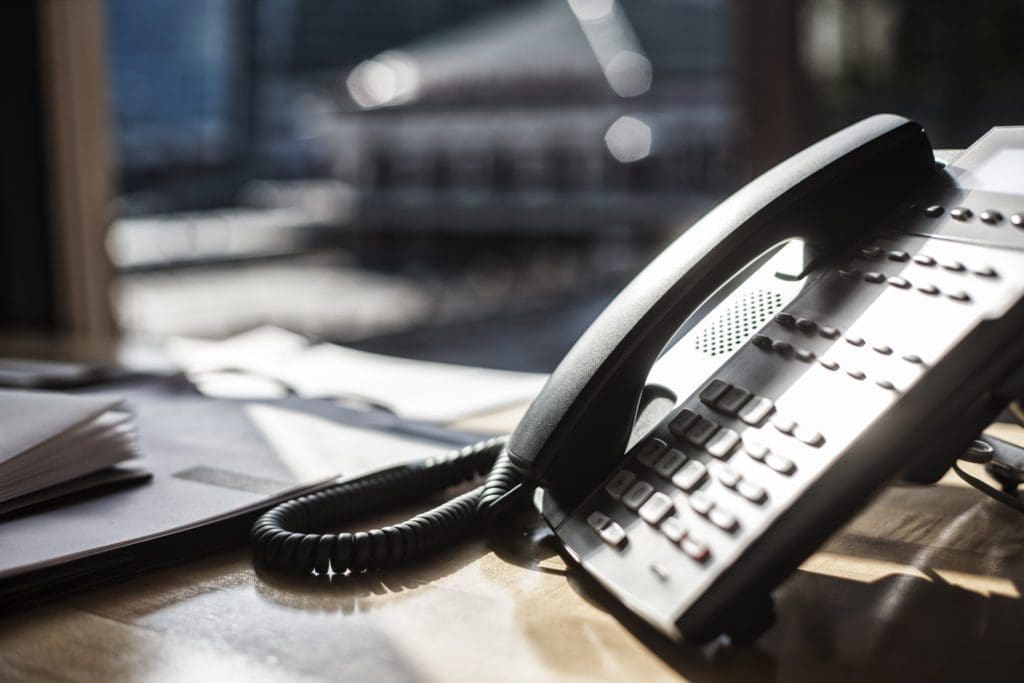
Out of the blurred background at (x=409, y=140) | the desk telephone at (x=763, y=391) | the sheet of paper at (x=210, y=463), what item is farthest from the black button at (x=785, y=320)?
the blurred background at (x=409, y=140)

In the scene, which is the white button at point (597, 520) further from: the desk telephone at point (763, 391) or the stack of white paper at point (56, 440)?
the stack of white paper at point (56, 440)

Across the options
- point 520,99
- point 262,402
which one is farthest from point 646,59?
point 262,402

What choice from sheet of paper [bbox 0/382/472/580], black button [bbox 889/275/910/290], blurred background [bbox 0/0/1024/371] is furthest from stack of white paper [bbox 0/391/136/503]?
blurred background [bbox 0/0/1024/371]

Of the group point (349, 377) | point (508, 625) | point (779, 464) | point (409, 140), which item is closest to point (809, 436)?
point (779, 464)

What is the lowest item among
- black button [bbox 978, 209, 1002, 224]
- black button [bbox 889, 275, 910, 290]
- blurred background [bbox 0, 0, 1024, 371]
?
blurred background [bbox 0, 0, 1024, 371]

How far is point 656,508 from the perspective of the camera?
0.95 feet

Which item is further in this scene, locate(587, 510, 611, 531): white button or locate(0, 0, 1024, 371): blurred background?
locate(0, 0, 1024, 371): blurred background

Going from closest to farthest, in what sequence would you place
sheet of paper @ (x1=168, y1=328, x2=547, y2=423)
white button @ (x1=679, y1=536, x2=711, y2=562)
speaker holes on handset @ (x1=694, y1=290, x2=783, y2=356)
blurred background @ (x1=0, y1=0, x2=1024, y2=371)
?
1. white button @ (x1=679, y1=536, x2=711, y2=562)
2. speaker holes on handset @ (x1=694, y1=290, x2=783, y2=356)
3. sheet of paper @ (x1=168, y1=328, x2=547, y2=423)
4. blurred background @ (x1=0, y1=0, x2=1024, y2=371)

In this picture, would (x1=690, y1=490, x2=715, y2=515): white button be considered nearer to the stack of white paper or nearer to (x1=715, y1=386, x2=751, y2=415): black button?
(x1=715, y1=386, x2=751, y2=415): black button

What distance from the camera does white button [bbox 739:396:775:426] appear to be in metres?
0.30

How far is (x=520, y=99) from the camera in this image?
6332mm

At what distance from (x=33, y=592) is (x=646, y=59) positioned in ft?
20.7

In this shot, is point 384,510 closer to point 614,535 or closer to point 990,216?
point 614,535

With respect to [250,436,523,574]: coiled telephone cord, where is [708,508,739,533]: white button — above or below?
above
